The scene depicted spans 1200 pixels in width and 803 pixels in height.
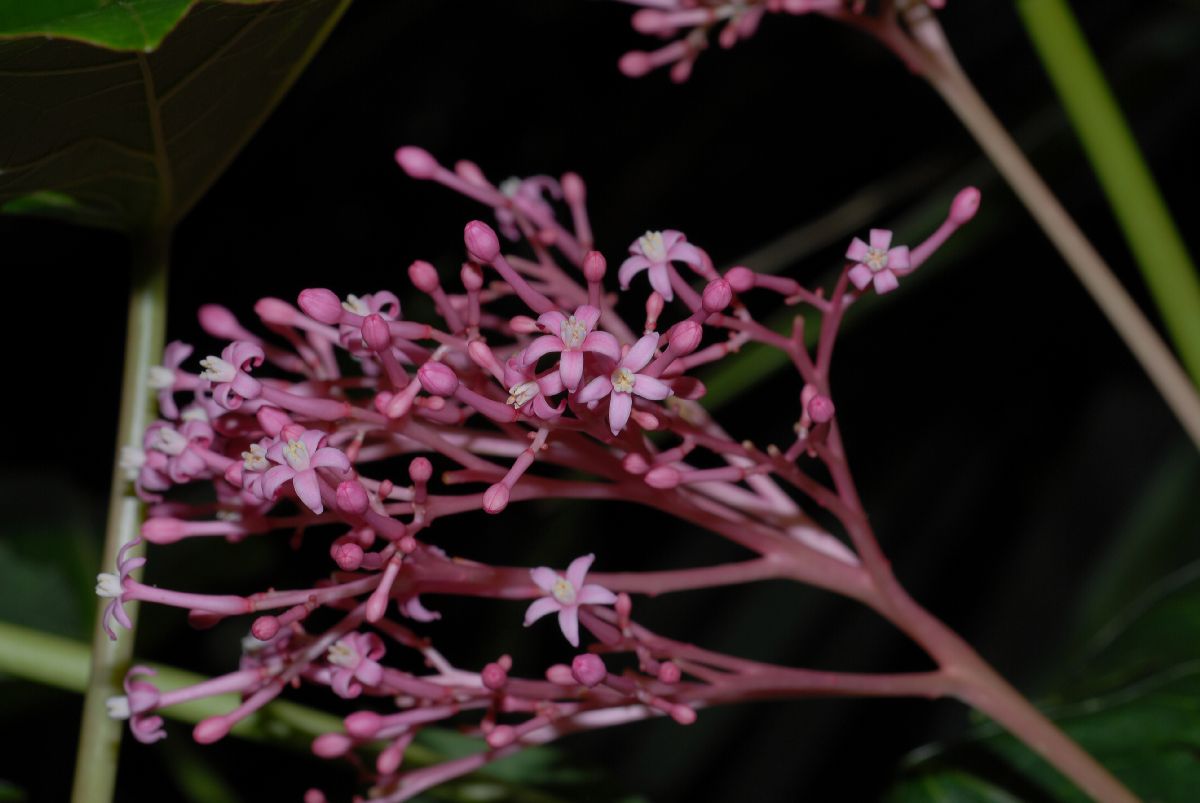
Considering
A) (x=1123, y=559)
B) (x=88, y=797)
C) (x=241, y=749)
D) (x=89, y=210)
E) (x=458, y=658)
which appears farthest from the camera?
(x=1123, y=559)

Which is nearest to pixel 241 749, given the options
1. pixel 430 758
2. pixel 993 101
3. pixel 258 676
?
pixel 430 758

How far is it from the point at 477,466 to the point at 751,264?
3.40 ft

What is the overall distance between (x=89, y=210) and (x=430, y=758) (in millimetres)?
581

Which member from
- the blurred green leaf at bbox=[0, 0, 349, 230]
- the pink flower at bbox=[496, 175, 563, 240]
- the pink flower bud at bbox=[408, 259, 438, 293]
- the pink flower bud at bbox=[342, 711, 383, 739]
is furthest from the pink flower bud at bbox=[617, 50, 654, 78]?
the pink flower bud at bbox=[342, 711, 383, 739]

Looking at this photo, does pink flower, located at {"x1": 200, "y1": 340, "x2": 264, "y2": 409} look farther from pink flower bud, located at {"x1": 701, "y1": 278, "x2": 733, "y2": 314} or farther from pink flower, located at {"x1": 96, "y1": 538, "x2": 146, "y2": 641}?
pink flower bud, located at {"x1": 701, "y1": 278, "x2": 733, "y2": 314}

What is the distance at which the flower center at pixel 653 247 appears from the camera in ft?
2.66

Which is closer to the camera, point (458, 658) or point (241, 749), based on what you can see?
point (241, 749)

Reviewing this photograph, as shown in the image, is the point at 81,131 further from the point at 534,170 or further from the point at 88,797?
the point at 534,170

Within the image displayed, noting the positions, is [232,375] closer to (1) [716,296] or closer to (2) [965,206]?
(1) [716,296]

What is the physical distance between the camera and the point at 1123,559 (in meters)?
2.49

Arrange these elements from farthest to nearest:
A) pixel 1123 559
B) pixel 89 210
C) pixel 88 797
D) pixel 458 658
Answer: pixel 1123 559
pixel 458 658
pixel 89 210
pixel 88 797

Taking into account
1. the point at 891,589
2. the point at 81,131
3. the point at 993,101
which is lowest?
the point at 891,589

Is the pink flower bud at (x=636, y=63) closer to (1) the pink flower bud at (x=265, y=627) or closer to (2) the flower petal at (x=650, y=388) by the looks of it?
(2) the flower petal at (x=650, y=388)

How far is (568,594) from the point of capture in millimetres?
748
